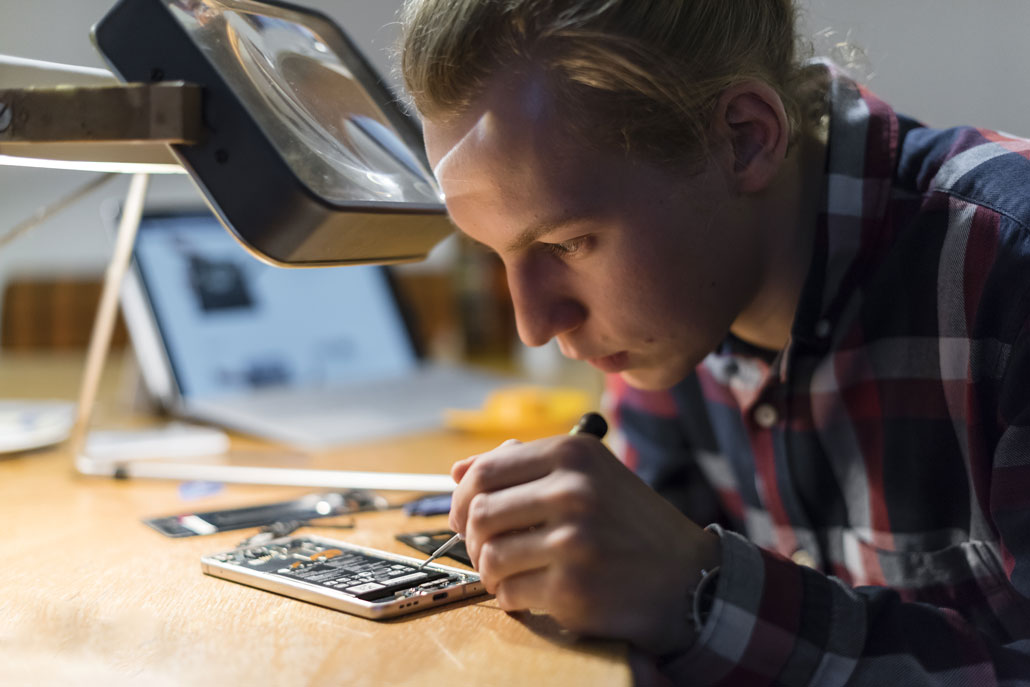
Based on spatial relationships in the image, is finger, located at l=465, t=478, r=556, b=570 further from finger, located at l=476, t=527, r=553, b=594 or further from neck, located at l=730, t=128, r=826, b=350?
neck, located at l=730, t=128, r=826, b=350

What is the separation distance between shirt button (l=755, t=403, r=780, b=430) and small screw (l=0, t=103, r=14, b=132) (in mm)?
657

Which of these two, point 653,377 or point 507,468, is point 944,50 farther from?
point 507,468

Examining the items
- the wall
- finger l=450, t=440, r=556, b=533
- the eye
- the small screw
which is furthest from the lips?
the wall

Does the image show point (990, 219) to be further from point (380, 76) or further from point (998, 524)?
point (380, 76)

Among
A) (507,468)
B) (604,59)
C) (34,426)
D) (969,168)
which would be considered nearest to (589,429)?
(507,468)

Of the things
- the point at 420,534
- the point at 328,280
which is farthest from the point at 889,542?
the point at 328,280

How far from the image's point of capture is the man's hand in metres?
0.53

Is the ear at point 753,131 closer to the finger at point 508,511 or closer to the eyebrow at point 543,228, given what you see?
the eyebrow at point 543,228

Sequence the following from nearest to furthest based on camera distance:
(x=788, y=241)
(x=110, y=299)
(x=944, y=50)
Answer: (x=788, y=241) → (x=110, y=299) → (x=944, y=50)

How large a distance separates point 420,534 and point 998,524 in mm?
411

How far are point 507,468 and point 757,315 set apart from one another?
0.41m

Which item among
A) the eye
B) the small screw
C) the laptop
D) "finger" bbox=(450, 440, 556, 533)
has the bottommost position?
the laptop

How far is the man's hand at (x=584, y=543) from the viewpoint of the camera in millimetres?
530

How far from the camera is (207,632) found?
534 mm
